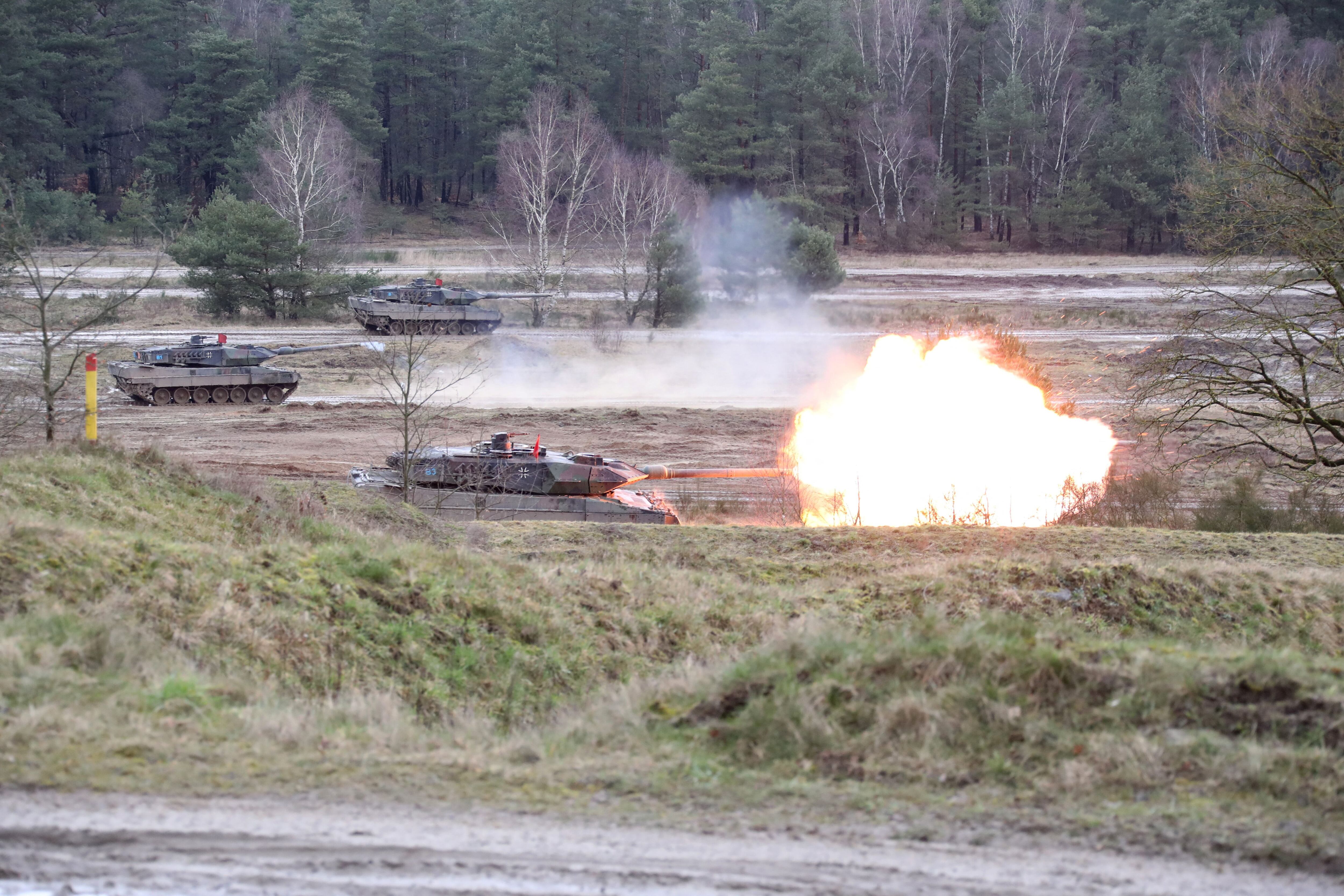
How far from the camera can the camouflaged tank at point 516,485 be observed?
21.0 m

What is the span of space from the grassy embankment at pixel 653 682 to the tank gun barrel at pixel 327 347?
25.6 m

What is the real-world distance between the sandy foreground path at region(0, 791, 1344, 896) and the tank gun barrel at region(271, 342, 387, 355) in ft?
110

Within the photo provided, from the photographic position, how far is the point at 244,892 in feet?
18.1

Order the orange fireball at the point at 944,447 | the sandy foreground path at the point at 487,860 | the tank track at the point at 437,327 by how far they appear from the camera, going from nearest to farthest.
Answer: the sandy foreground path at the point at 487,860 < the orange fireball at the point at 944,447 < the tank track at the point at 437,327

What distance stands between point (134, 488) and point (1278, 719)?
1168 cm

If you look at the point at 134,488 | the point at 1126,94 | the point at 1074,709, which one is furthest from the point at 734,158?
the point at 1074,709

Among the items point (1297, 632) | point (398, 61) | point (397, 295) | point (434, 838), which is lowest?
point (1297, 632)

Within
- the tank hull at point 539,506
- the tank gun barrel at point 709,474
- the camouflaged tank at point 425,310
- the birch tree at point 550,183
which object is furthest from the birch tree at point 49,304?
the birch tree at point 550,183

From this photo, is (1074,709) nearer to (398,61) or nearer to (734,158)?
(734,158)

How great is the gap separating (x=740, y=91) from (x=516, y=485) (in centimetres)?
4545

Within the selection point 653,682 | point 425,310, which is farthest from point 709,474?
point 425,310

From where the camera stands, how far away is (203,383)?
35.4m

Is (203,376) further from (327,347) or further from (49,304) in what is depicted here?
(327,347)

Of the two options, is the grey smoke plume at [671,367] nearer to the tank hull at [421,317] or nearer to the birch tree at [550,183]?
the tank hull at [421,317]
